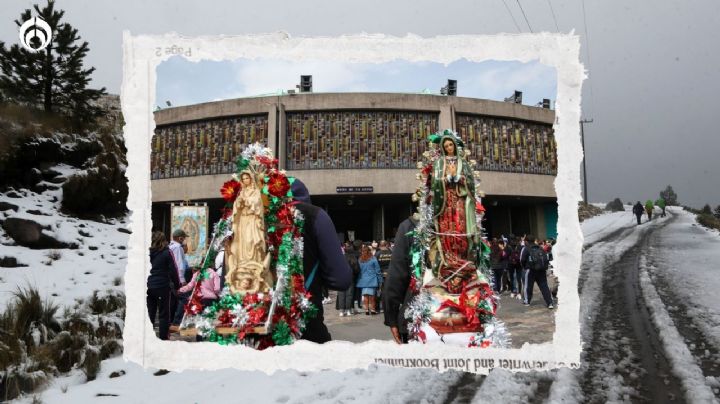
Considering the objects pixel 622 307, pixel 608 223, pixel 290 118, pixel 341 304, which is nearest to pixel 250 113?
pixel 290 118

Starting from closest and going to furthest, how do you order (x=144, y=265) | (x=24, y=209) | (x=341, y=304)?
1. (x=144, y=265)
2. (x=24, y=209)
3. (x=341, y=304)

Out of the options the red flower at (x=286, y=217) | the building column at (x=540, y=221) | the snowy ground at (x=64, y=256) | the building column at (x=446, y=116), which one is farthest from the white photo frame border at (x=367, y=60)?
the building column at (x=540, y=221)

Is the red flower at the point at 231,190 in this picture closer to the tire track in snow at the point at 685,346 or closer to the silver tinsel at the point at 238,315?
the silver tinsel at the point at 238,315

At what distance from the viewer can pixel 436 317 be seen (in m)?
4.07

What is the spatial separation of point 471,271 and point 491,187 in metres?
19.0

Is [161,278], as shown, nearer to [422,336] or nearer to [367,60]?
[422,336]

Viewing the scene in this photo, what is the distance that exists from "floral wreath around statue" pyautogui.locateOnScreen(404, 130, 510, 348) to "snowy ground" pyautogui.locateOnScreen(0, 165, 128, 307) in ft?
17.2

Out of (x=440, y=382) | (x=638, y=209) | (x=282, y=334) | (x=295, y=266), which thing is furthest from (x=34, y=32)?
(x=638, y=209)

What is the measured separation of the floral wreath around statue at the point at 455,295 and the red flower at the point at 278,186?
56.1 inches

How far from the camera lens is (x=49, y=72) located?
920 cm

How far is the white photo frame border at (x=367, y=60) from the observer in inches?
143

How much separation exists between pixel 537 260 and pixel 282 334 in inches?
339

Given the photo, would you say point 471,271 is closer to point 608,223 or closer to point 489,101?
point 489,101

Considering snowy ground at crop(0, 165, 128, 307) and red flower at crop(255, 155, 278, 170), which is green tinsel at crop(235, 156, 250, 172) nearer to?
red flower at crop(255, 155, 278, 170)
